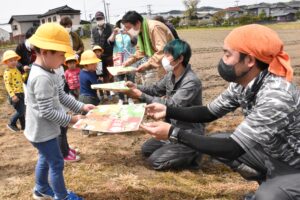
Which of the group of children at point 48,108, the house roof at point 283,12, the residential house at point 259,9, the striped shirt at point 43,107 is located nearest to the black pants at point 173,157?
the group of children at point 48,108

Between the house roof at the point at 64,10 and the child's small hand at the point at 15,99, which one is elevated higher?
the house roof at the point at 64,10

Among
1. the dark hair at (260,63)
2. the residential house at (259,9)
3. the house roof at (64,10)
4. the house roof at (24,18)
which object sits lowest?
the dark hair at (260,63)

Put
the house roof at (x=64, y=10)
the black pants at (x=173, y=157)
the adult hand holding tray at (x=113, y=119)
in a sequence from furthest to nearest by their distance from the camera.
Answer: the house roof at (x=64, y=10) → the black pants at (x=173, y=157) → the adult hand holding tray at (x=113, y=119)

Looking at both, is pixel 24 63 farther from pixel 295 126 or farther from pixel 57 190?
pixel 295 126

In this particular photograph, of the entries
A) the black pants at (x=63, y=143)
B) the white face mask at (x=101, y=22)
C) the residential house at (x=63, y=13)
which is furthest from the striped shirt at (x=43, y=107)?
the residential house at (x=63, y=13)

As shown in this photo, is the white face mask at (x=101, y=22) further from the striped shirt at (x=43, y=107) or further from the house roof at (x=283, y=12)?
the house roof at (x=283, y=12)

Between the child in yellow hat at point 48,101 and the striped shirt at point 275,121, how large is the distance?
4.66 feet

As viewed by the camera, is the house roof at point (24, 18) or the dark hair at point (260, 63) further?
the house roof at point (24, 18)

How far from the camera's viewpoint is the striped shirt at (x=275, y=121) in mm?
2141

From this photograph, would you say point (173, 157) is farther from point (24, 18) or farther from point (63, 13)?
point (24, 18)

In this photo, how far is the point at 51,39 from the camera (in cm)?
272

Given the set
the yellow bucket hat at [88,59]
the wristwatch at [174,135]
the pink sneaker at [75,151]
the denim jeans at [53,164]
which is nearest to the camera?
the wristwatch at [174,135]

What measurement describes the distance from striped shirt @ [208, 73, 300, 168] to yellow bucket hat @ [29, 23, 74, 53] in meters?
1.47

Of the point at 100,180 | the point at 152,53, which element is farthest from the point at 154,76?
the point at 100,180
